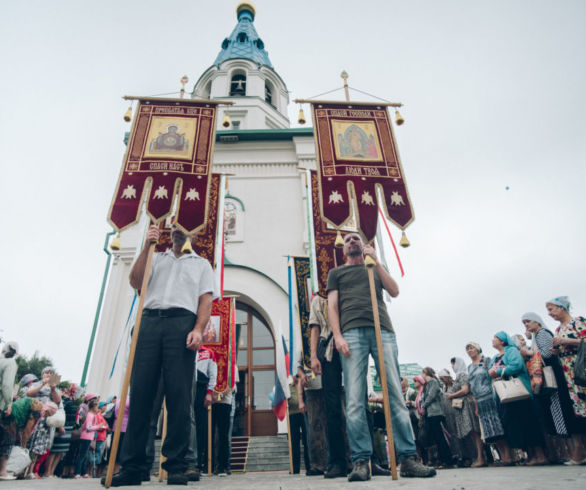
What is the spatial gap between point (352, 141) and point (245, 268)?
5.44m

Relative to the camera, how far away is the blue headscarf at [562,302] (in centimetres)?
397

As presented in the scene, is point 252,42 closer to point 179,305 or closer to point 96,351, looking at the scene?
point 96,351

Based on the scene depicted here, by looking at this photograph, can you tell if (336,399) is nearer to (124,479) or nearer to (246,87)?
(124,479)

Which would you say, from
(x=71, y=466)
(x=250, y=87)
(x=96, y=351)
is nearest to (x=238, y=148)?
(x=250, y=87)

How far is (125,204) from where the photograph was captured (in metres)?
4.31

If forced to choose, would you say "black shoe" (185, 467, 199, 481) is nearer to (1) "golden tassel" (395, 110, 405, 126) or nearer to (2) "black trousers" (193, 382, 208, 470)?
(2) "black trousers" (193, 382, 208, 470)

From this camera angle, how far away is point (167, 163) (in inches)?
184

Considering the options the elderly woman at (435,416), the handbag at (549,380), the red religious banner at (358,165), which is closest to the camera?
the handbag at (549,380)

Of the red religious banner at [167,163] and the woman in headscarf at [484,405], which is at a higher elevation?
the red religious banner at [167,163]

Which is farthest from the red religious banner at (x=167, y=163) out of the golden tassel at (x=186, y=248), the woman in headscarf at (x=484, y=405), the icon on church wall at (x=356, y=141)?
the woman in headscarf at (x=484, y=405)

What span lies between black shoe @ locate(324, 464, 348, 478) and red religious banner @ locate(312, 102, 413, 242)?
7.34 feet

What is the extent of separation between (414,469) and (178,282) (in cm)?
209

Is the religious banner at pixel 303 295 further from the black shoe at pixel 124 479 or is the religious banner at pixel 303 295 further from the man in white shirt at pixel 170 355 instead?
the black shoe at pixel 124 479

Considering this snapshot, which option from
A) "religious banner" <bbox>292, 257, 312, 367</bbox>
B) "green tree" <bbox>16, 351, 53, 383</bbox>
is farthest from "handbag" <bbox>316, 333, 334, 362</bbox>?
"green tree" <bbox>16, 351, 53, 383</bbox>
